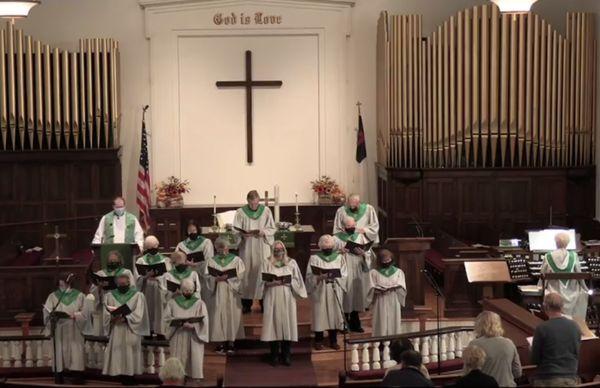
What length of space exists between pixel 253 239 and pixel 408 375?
725 cm

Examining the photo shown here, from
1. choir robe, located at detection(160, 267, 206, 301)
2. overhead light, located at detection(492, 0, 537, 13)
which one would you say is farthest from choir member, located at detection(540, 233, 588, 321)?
choir robe, located at detection(160, 267, 206, 301)

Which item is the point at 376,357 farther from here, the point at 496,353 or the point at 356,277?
the point at 496,353

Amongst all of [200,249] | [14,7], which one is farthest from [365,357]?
[14,7]

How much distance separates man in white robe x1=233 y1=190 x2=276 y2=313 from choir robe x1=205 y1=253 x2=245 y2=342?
0.97 metres

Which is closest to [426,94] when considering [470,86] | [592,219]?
[470,86]

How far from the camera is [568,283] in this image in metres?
16.2

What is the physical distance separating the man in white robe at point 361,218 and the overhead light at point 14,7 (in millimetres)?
5741

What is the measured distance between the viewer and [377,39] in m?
21.8

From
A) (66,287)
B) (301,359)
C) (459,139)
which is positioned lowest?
(301,359)

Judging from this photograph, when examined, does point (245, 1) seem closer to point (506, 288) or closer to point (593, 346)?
point (506, 288)

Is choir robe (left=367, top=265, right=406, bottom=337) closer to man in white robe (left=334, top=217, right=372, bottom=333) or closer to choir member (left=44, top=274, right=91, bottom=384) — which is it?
man in white robe (left=334, top=217, right=372, bottom=333)

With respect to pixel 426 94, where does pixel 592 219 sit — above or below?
below

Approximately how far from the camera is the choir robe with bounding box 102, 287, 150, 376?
14.6 metres

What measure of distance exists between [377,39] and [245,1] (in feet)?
8.64
